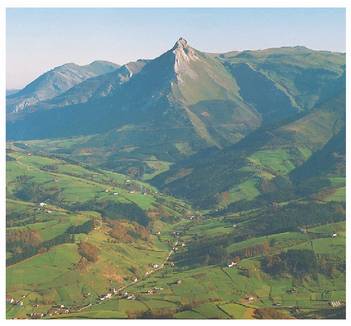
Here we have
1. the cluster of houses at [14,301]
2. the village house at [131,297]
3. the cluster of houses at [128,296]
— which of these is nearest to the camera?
the cluster of houses at [14,301]

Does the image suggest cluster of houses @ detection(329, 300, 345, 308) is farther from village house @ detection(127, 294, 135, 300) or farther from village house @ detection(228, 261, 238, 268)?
village house @ detection(127, 294, 135, 300)

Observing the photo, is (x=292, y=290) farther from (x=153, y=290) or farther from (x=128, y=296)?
(x=128, y=296)

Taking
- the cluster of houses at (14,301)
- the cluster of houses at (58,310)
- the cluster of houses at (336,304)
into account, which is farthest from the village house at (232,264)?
the cluster of houses at (14,301)

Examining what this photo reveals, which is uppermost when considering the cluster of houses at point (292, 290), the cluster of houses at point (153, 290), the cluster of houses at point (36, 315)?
the cluster of houses at point (36, 315)

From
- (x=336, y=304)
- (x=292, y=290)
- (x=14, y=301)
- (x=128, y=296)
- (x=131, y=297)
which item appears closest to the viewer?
(x=336, y=304)

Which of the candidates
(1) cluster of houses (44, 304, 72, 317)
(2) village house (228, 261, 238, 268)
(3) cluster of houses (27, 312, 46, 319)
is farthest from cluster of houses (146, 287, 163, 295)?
(3) cluster of houses (27, 312, 46, 319)

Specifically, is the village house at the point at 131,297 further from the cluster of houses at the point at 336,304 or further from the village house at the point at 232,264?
the cluster of houses at the point at 336,304

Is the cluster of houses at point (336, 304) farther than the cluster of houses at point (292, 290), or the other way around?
the cluster of houses at point (292, 290)

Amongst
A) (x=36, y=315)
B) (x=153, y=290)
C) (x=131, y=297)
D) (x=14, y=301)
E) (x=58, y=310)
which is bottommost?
(x=153, y=290)

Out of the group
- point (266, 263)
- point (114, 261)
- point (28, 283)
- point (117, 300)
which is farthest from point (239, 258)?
point (28, 283)

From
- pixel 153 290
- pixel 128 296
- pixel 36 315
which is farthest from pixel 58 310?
pixel 153 290
